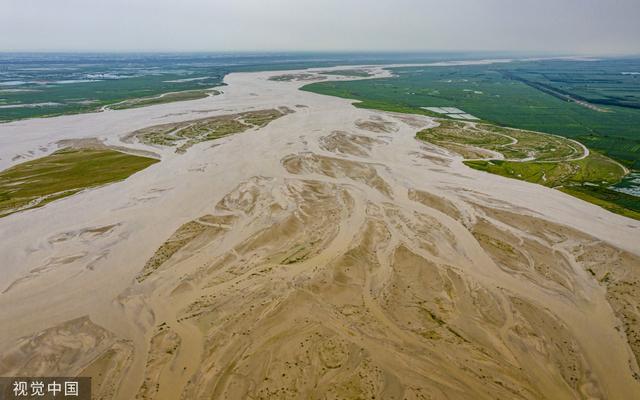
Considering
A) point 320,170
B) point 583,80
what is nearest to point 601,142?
point 320,170

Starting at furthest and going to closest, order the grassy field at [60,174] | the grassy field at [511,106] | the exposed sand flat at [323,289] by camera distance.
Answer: the grassy field at [511,106] < the grassy field at [60,174] < the exposed sand flat at [323,289]

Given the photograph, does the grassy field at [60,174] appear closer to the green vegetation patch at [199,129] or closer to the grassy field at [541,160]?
the green vegetation patch at [199,129]

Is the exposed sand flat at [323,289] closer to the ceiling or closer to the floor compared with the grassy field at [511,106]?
closer to the floor

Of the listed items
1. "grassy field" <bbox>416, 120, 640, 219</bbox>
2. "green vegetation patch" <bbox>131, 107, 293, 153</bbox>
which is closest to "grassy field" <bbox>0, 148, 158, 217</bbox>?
"green vegetation patch" <bbox>131, 107, 293, 153</bbox>

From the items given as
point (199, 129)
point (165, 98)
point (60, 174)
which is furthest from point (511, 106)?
point (60, 174)

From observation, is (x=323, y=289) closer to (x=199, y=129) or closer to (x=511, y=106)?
(x=199, y=129)

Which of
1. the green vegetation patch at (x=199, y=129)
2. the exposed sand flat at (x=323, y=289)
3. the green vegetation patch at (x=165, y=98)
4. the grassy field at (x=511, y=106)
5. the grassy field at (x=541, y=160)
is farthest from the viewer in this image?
the green vegetation patch at (x=165, y=98)

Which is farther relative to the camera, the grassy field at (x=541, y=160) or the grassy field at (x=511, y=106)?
the grassy field at (x=511, y=106)

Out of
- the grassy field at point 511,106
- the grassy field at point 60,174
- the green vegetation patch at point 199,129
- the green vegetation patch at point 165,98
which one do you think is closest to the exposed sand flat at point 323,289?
the grassy field at point 60,174

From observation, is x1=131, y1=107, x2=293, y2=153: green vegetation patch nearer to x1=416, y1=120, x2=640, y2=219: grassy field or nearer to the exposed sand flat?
the exposed sand flat
